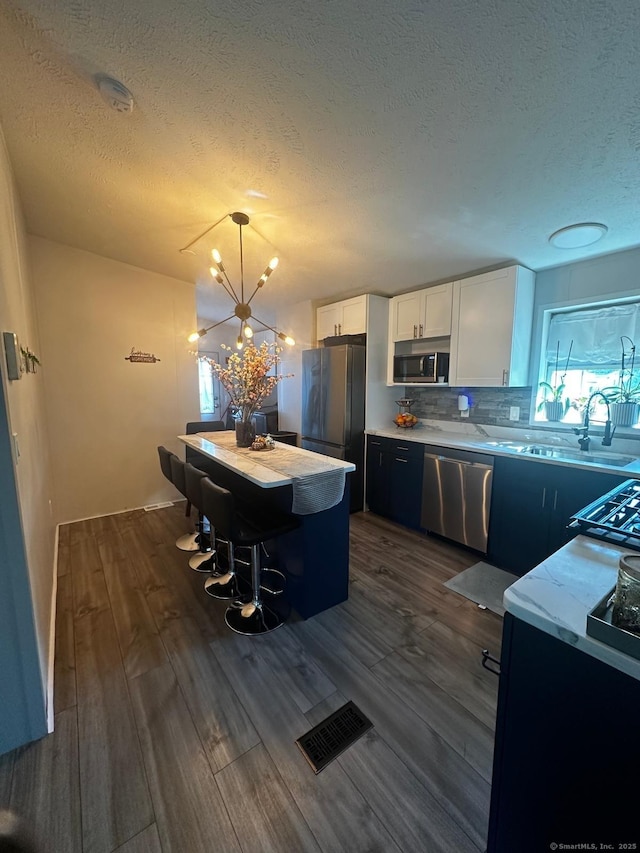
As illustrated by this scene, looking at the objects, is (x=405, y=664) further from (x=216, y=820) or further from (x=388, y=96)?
(x=388, y=96)

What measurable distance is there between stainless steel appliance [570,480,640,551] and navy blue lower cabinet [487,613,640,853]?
1.79ft

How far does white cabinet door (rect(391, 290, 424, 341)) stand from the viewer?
344cm

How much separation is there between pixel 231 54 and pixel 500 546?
322cm

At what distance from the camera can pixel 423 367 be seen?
3.37m

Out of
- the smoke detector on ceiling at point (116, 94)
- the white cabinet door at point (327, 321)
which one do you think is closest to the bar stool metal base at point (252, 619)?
the smoke detector on ceiling at point (116, 94)

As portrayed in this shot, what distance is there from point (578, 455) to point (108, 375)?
443 cm

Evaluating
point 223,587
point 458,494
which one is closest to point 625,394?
point 458,494

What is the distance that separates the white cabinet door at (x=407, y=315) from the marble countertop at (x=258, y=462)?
6.10ft

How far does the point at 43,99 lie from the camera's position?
1.50m

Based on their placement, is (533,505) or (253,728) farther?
(533,505)

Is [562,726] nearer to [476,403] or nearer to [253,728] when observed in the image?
[253,728]

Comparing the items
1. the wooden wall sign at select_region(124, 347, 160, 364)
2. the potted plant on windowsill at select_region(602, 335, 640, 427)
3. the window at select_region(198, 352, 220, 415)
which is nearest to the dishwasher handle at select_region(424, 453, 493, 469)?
the potted plant on windowsill at select_region(602, 335, 640, 427)

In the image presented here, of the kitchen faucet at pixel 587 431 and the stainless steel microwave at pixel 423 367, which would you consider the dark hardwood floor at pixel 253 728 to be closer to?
the kitchen faucet at pixel 587 431

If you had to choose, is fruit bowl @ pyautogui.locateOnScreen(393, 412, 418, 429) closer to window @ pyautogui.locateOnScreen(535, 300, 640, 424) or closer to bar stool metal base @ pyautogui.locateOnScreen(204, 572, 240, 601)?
window @ pyautogui.locateOnScreen(535, 300, 640, 424)
